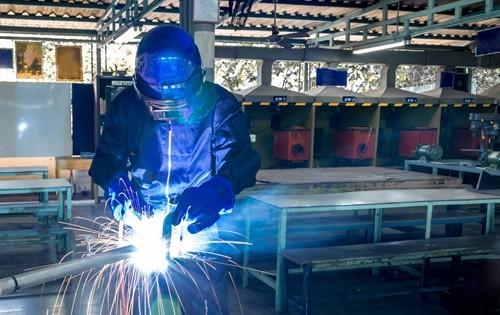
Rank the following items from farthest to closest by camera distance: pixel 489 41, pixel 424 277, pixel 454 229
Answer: pixel 489 41 → pixel 454 229 → pixel 424 277

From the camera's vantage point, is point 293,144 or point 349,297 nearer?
point 349,297

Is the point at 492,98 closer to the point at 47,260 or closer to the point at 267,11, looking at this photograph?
the point at 267,11

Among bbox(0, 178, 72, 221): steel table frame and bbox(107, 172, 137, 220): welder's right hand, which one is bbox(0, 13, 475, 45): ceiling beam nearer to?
bbox(0, 178, 72, 221): steel table frame

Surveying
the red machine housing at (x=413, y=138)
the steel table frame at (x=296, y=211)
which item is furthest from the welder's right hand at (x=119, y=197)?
the red machine housing at (x=413, y=138)

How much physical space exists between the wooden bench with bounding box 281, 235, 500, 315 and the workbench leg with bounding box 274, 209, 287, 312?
53mm

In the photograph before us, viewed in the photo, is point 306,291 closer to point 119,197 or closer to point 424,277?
point 424,277

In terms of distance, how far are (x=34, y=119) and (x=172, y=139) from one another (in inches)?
304

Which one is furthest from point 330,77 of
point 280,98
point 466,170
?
point 466,170

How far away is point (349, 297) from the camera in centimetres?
386

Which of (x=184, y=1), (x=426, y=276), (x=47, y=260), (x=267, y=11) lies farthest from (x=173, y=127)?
(x=267, y=11)

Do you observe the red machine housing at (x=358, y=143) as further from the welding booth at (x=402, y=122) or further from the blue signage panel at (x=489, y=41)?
the blue signage panel at (x=489, y=41)

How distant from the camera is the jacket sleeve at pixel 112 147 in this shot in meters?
1.92

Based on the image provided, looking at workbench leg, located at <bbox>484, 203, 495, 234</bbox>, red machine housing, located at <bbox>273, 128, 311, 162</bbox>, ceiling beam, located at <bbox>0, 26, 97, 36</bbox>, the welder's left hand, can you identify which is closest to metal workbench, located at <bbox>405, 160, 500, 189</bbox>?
workbench leg, located at <bbox>484, 203, 495, 234</bbox>

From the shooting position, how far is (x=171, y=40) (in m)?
1.75
